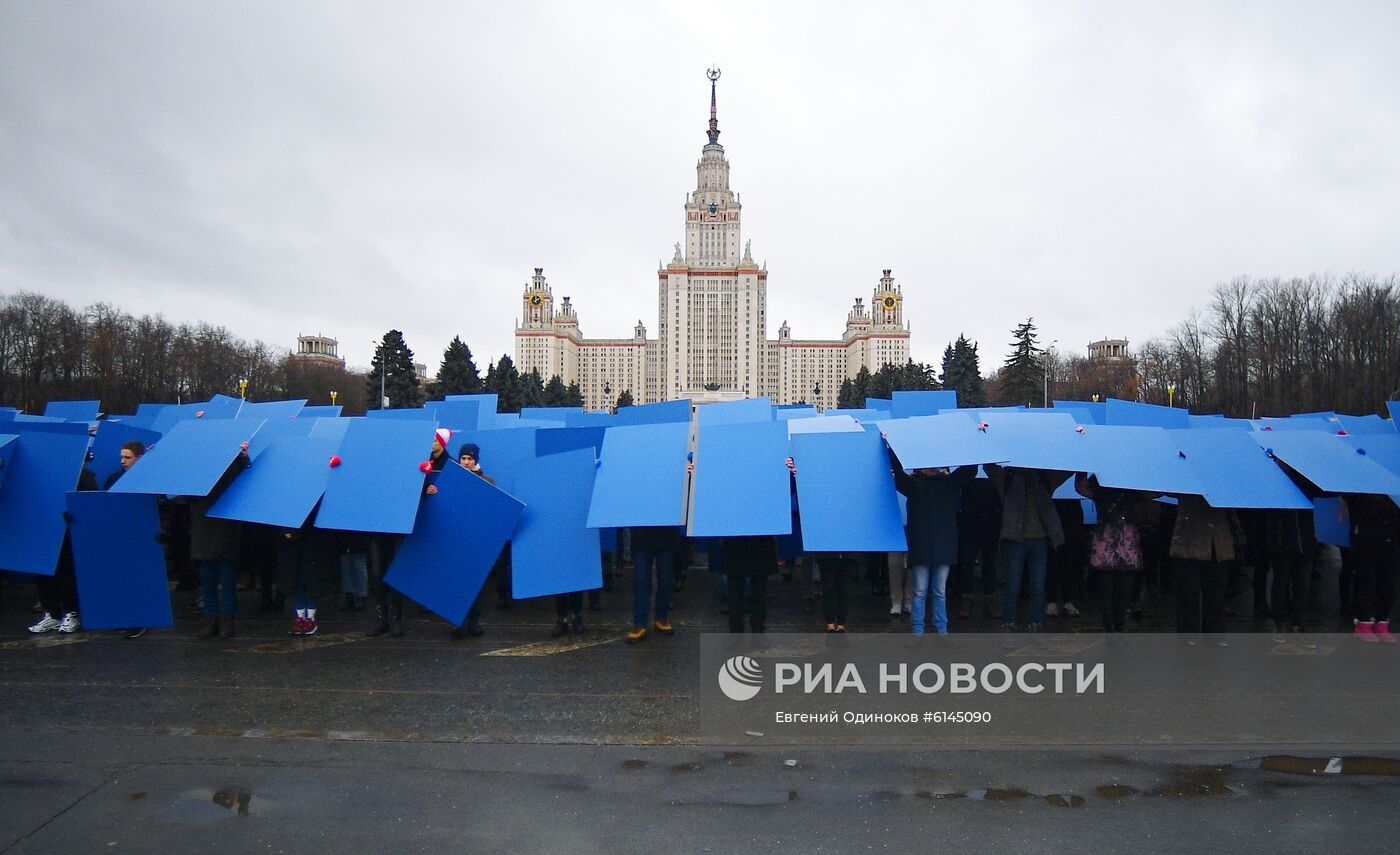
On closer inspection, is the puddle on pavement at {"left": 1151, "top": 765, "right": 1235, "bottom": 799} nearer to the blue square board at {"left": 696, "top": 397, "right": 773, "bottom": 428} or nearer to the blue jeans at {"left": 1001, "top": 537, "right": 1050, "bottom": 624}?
the blue jeans at {"left": 1001, "top": 537, "right": 1050, "bottom": 624}

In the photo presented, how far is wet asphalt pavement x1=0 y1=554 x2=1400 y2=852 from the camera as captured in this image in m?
3.57

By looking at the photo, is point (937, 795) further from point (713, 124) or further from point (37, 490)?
point (713, 124)

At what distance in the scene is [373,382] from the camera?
58219 mm

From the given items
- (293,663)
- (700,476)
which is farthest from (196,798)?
(700,476)

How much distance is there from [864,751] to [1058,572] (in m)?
4.38

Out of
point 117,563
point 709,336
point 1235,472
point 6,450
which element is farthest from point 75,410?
point 709,336

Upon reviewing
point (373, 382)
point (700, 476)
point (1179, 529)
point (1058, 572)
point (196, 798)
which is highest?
point (373, 382)

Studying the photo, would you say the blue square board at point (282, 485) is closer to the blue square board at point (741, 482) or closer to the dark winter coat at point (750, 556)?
the blue square board at point (741, 482)

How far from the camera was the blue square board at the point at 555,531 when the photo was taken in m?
6.95

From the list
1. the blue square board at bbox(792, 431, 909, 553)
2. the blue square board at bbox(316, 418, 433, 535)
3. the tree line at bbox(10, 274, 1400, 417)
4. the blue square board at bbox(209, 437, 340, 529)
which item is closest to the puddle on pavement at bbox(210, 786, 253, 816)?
the blue square board at bbox(316, 418, 433, 535)

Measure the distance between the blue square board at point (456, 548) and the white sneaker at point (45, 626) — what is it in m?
3.47

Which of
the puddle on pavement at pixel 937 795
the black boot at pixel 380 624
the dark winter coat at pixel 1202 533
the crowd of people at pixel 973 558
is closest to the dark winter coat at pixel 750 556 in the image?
the crowd of people at pixel 973 558

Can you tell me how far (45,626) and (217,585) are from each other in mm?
1738

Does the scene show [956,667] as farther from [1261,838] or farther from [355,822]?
[355,822]
